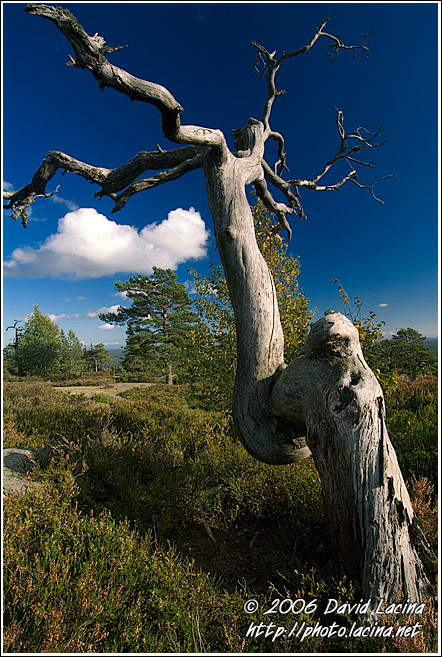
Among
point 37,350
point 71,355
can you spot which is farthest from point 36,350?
point 71,355

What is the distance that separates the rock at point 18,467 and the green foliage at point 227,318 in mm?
3134

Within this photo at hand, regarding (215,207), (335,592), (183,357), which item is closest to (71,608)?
(335,592)

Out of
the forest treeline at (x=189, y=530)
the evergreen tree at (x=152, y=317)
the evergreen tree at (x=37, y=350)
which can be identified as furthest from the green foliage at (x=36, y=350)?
the forest treeline at (x=189, y=530)

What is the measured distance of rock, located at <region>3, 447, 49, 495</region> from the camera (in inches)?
165

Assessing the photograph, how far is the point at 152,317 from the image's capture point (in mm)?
28281

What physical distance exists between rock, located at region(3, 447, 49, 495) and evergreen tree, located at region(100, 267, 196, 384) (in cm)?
2228

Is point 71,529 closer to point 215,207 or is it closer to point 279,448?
point 279,448

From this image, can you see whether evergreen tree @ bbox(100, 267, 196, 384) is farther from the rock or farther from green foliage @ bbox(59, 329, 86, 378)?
the rock

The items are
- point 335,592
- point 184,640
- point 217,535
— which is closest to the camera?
point 184,640

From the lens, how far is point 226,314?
6324 mm

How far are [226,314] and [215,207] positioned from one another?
98.3 inches

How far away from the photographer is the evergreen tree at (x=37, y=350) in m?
33.4

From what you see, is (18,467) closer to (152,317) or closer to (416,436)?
(416,436)

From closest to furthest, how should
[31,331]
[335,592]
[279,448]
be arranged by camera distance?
[335,592], [279,448], [31,331]
